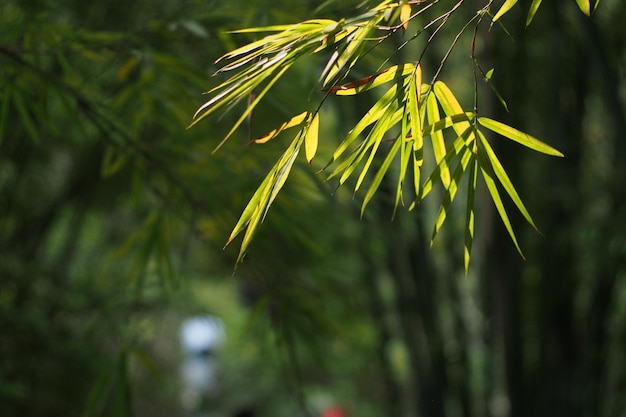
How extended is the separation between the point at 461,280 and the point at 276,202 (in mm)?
2280

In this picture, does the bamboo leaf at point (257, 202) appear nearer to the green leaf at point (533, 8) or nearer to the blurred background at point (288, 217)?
the green leaf at point (533, 8)

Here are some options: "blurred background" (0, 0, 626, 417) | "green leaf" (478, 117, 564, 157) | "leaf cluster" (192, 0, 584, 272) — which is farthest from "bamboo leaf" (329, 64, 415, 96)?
"blurred background" (0, 0, 626, 417)

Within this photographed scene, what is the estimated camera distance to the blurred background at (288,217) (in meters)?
1.48

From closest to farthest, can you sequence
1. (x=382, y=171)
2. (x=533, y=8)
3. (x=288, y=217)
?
(x=533, y=8) < (x=382, y=171) < (x=288, y=217)

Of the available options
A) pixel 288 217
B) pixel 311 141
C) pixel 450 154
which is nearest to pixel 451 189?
pixel 450 154

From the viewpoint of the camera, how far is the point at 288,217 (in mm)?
1504

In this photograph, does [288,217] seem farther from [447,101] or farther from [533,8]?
[533,8]

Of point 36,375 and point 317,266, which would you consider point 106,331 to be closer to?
point 36,375

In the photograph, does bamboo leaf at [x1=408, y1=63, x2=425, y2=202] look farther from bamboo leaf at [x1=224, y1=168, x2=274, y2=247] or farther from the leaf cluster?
bamboo leaf at [x1=224, y1=168, x2=274, y2=247]

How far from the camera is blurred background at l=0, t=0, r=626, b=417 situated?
148cm

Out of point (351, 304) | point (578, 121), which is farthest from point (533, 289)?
point (351, 304)

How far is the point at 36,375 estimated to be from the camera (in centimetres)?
237

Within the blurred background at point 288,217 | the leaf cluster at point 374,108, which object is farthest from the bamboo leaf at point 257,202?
the blurred background at point 288,217

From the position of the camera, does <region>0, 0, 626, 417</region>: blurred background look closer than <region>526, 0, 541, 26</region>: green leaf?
No
